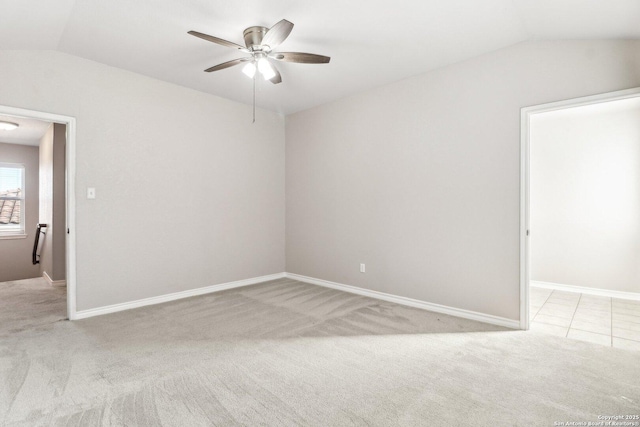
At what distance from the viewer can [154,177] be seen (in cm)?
386

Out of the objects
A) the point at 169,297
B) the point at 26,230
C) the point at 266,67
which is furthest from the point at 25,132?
the point at 266,67

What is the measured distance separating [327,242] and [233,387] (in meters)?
2.83

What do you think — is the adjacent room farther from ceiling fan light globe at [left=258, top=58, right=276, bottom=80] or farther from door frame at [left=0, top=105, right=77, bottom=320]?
door frame at [left=0, top=105, right=77, bottom=320]

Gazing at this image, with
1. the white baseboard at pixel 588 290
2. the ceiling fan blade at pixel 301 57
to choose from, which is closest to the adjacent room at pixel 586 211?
the white baseboard at pixel 588 290

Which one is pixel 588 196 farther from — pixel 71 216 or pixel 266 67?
pixel 71 216

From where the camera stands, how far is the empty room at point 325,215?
6.86ft

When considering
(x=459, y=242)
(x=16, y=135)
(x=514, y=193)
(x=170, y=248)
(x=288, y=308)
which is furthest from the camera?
(x=16, y=135)

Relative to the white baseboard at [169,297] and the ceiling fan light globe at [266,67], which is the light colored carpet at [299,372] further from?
the ceiling fan light globe at [266,67]

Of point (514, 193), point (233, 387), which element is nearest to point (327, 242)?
point (514, 193)

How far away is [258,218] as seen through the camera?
16.3 ft

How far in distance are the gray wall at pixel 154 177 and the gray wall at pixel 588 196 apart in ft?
13.7

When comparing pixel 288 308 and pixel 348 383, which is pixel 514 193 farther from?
pixel 288 308

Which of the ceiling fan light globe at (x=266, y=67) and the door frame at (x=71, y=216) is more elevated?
the ceiling fan light globe at (x=266, y=67)

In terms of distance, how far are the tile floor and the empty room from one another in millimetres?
35
